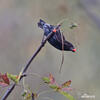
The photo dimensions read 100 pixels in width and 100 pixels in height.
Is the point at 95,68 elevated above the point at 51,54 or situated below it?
below

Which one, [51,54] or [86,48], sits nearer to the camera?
[51,54]

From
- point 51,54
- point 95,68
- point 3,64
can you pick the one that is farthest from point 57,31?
point 95,68

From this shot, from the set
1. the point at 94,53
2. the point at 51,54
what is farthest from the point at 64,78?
the point at 94,53

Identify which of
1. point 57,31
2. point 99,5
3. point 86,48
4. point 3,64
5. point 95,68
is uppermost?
point 57,31

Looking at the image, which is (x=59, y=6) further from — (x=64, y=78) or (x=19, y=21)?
(x=64, y=78)

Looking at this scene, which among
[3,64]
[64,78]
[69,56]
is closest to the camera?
[3,64]

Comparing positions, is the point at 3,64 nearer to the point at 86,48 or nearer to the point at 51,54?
the point at 51,54

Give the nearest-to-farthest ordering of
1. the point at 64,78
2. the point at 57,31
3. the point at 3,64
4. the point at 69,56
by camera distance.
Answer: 1. the point at 57,31
2. the point at 3,64
3. the point at 64,78
4. the point at 69,56
